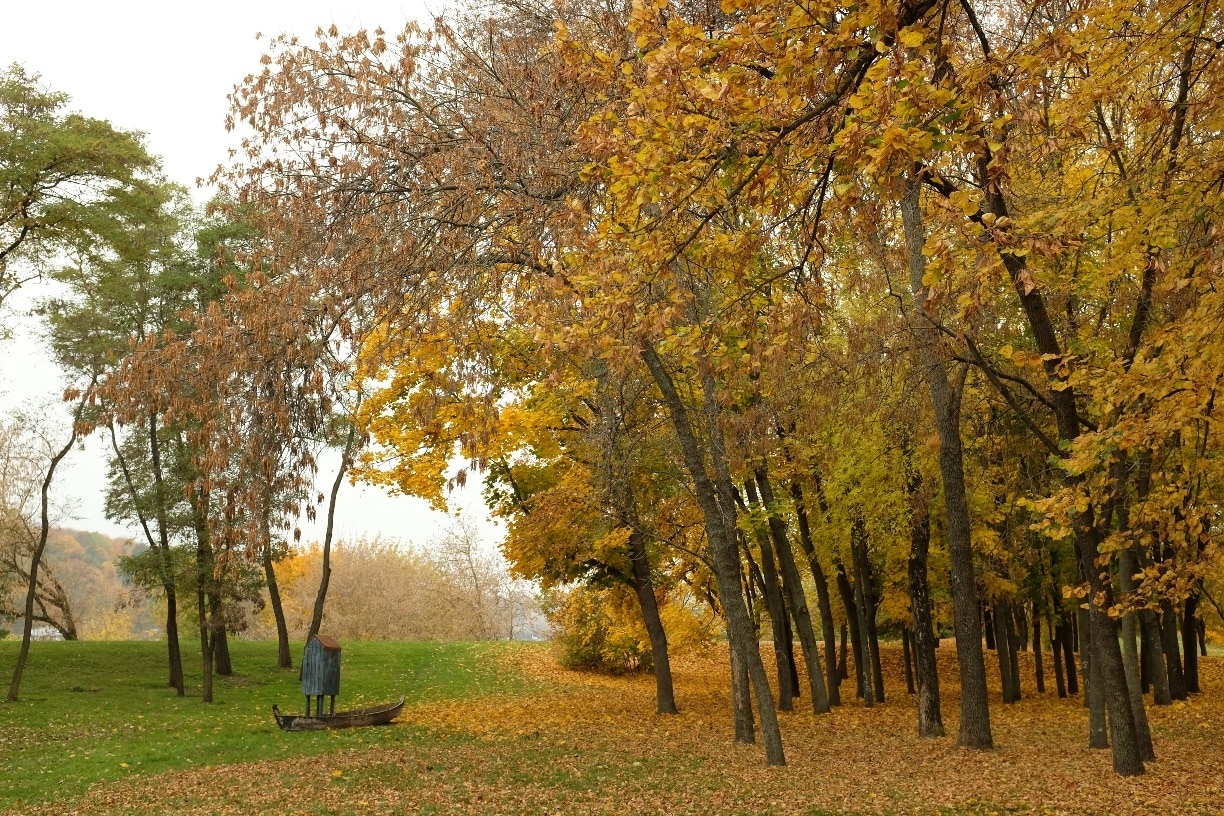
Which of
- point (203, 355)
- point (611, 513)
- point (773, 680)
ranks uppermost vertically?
point (203, 355)

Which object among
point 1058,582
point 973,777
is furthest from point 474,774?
point 1058,582

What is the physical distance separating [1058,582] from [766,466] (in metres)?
9.22

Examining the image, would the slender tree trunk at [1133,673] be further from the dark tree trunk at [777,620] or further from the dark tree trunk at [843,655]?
the dark tree trunk at [843,655]

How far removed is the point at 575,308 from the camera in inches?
301

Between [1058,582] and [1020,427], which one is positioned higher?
[1020,427]

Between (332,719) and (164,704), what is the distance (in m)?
5.92

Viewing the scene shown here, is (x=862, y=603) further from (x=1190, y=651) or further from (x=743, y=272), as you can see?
(x=743, y=272)

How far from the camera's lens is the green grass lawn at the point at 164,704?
1288 centimetres

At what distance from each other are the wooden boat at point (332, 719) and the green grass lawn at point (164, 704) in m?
0.29

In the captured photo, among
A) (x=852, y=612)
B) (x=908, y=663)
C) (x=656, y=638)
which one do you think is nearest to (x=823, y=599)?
(x=852, y=612)

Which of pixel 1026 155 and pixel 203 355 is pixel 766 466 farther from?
pixel 203 355

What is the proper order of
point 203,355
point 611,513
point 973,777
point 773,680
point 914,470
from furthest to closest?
1. point 773,680
2. point 914,470
3. point 611,513
4. point 973,777
5. point 203,355

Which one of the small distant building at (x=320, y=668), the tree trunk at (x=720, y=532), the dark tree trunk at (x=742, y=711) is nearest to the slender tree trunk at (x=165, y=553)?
the small distant building at (x=320, y=668)

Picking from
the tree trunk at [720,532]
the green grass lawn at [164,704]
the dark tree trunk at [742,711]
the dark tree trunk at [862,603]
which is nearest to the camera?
the tree trunk at [720,532]
